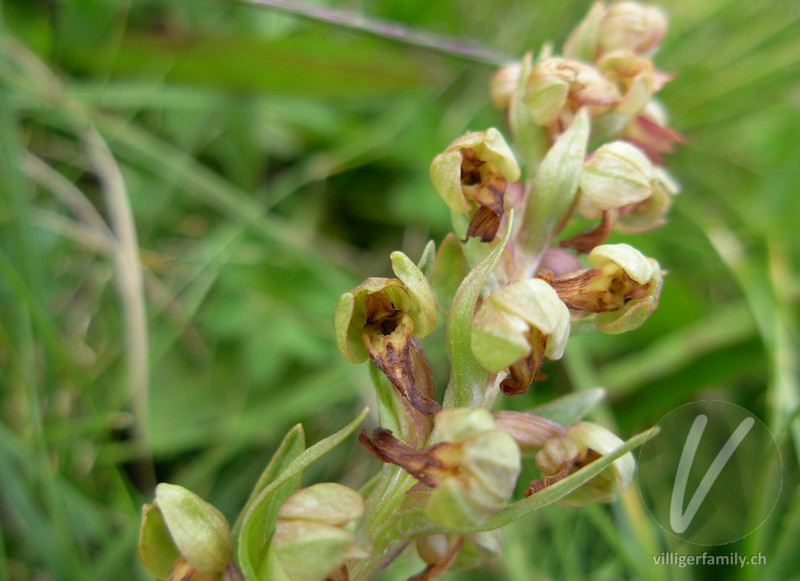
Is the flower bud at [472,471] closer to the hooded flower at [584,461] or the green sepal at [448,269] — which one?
the hooded flower at [584,461]

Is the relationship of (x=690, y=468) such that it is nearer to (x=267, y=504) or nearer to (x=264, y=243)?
(x=267, y=504)

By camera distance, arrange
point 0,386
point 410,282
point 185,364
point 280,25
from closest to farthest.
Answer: point 410,282 < point 0,386 < point 185,364 < point 280,25

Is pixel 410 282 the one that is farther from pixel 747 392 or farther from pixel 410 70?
pixel 747 392

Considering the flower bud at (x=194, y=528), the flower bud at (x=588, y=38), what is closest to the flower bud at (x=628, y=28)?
the flower bud at (x=588, y=38)

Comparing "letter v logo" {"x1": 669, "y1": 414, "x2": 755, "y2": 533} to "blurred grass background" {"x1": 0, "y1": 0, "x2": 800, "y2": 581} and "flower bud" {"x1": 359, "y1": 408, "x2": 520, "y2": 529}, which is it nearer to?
"blurred grass background" {"x1": 0, "y1": 0, "x2": 800, "y2": 581}

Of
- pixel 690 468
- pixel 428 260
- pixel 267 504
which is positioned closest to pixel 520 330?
pixel 428 260

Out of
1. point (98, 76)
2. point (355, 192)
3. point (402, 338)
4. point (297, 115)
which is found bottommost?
point (402, 338)

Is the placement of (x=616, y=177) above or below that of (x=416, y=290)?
above

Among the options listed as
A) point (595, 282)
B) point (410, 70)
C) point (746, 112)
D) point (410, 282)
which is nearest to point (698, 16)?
point (746, 112)
